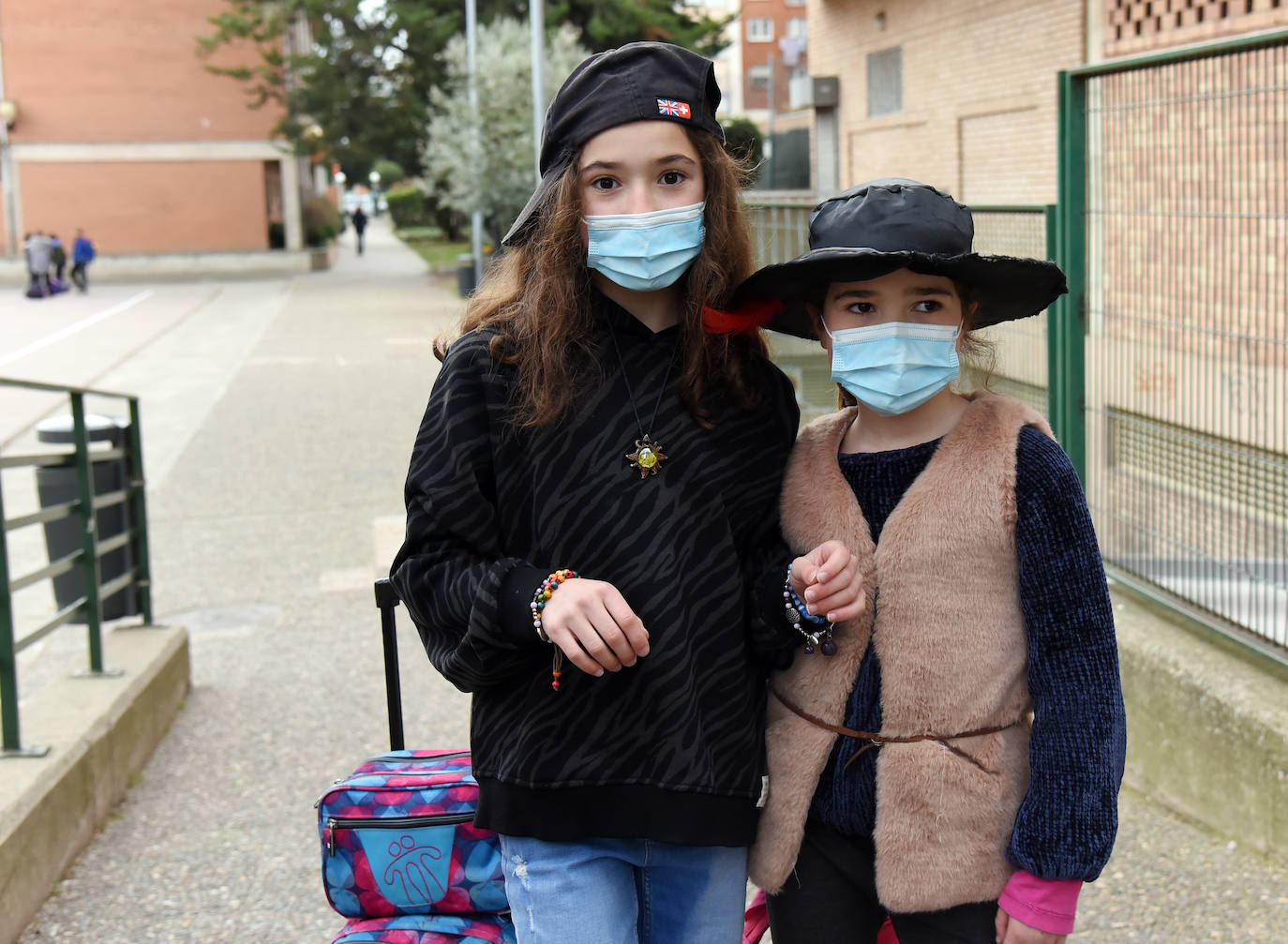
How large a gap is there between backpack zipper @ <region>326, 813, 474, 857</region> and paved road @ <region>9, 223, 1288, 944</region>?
838mm

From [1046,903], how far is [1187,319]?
8.96ft

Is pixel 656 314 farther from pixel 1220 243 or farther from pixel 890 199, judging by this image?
pixel 1220 243

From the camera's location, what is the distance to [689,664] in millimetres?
1945

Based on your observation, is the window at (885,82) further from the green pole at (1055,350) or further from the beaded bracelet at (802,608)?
the beaded bracelet at (802,608)

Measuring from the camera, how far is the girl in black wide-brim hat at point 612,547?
1.93 metres

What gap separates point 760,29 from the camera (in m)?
68.1

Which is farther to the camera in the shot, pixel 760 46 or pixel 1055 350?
pixel 760 46

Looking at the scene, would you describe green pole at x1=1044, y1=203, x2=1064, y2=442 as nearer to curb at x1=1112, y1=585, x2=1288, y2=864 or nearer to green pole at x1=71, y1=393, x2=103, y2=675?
curb at x1=1112, y1=585, x2=1288, y2=864

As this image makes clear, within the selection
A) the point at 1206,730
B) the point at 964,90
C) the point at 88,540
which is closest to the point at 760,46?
the point at 964,90

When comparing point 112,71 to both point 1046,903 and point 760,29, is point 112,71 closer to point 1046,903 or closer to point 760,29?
point 760,29

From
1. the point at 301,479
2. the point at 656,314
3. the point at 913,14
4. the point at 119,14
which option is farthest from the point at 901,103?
the point at 119,14

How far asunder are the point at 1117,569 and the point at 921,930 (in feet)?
9.84

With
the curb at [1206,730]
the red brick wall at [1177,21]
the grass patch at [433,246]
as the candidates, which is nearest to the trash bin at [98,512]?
the curb at [1206,730]

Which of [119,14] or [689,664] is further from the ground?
[119,14]
